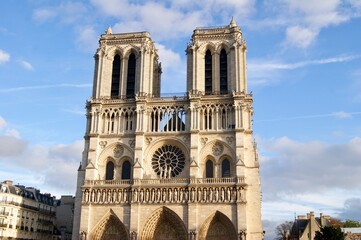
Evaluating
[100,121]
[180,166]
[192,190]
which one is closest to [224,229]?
[192,190]

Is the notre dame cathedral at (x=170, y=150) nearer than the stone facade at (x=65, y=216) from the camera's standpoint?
Yes

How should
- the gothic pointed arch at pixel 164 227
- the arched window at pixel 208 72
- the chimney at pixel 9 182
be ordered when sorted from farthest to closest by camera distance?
the chimney at pixel 9 182
the arched window at pixel 208 72
the gothic pointed arch at pixel 164 227

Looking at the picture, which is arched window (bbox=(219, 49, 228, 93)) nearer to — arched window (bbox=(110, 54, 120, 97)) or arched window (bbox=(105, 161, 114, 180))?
arched window (bbox=(110, 54, 120, 97))

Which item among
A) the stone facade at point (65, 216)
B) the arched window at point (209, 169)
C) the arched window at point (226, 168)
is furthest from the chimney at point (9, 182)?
the arched window at point (226, 168)

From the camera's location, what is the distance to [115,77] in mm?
46500

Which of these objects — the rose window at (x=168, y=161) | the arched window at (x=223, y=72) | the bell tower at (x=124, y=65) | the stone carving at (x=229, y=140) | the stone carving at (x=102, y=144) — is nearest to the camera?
the stone carving at (x=229, y=140)

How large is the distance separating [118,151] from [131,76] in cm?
786

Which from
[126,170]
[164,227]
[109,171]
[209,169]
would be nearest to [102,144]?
[109,171]

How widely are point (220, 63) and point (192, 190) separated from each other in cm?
1294

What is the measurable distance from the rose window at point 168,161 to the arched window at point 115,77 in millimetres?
7654

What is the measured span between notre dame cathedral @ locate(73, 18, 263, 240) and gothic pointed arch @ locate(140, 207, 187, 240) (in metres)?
0.08

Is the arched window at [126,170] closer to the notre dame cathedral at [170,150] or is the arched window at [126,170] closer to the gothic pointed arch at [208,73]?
the notre dame cathedral at [170,150]

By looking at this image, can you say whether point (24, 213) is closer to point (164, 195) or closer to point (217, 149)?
point (164, 195)

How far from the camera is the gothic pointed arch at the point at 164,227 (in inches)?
1549
